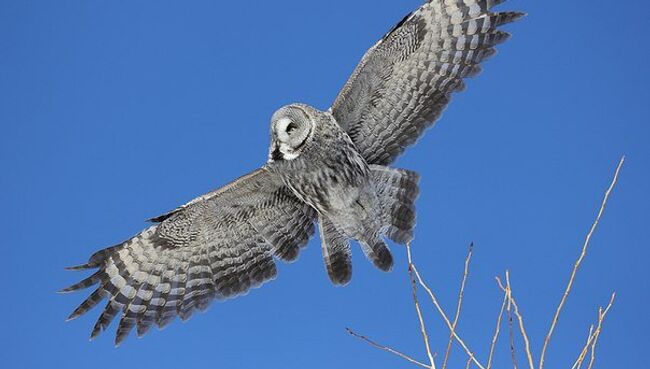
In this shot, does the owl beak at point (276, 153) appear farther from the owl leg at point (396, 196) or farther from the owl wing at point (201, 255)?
the owl leg at point (396, 196)

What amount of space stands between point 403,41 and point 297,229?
56.6 inches

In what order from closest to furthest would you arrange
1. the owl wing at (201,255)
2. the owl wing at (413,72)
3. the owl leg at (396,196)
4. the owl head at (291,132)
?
the owl head at (291,132)
the owl wing at (413,72)
the owl leg at (396,196)
the owl wing at (201,255)

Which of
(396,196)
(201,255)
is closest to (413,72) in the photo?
(396,196)

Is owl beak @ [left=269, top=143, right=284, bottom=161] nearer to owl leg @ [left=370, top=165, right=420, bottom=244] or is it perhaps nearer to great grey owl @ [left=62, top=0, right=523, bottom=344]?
great grey owl @ [left=62, top=0, right=523, bottom=344]

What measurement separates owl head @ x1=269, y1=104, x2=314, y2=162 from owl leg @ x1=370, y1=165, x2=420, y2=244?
1.77 ft

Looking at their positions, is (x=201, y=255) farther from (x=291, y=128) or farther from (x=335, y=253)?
(x=291, y=128)

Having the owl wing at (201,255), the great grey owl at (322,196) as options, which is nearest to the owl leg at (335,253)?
the great grey owl at (322,196)

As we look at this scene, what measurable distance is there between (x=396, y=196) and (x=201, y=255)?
1.40 m

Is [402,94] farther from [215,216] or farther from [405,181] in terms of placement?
[215,216]

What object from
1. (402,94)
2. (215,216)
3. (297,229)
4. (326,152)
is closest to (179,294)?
(215,216)

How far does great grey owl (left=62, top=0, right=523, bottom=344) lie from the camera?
4.79 meters

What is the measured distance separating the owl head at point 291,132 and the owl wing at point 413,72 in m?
0.27

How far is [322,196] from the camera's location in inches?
190

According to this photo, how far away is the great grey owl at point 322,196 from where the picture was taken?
4.79 metres
